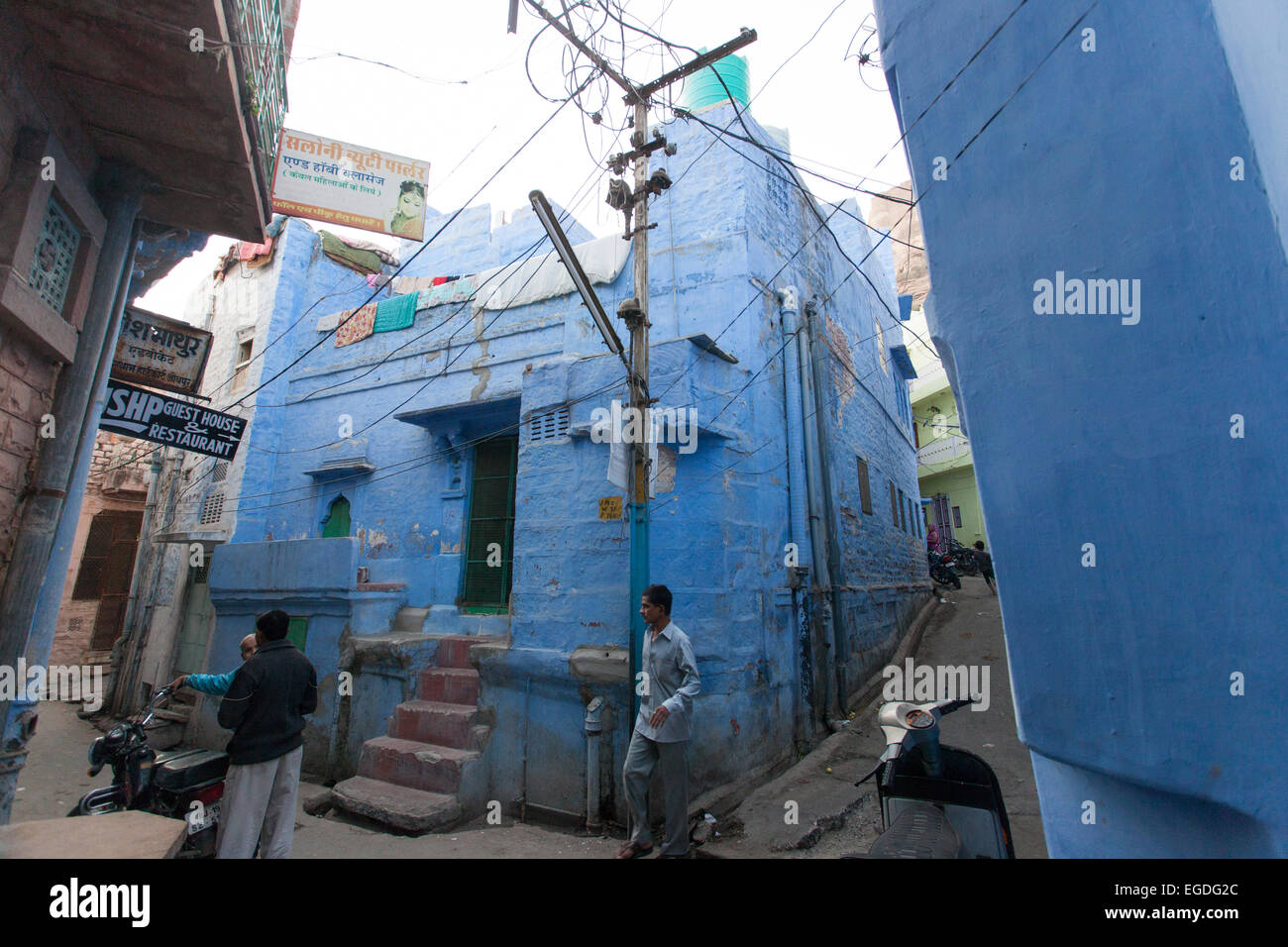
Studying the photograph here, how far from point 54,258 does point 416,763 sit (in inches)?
191

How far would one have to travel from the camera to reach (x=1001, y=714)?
7336mm

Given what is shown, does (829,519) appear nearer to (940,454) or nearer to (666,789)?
(666,789)

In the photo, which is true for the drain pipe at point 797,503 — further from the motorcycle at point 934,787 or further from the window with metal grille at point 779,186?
the motorcycle at point 934,787

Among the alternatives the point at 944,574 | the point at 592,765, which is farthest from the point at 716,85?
the point at 944,574

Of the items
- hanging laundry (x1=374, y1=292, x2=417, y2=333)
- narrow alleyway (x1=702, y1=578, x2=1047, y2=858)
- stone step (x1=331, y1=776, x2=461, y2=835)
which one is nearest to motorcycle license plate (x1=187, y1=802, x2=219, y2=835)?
stone step (x1=331, y1=776, x2=461, y2=835)

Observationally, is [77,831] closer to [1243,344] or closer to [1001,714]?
[1243,344]

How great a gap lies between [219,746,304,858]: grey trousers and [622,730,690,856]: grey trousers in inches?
90.9

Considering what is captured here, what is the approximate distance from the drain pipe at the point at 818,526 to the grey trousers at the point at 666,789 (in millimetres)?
3416

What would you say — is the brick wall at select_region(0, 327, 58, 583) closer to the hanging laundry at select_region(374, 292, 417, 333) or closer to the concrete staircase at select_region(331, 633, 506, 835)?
the concrete staircase at select_region(331, 633, 506, 835)

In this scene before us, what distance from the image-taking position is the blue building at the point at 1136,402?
6.07ft

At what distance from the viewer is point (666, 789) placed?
436 cm

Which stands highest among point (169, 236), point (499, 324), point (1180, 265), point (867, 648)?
point (499, 324)
